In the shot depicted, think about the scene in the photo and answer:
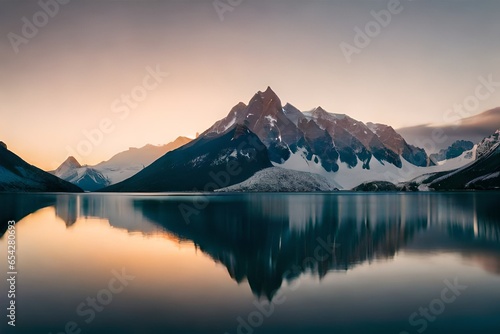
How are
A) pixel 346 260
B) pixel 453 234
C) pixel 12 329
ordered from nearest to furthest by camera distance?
1. pixel 12 329
2. pixel 346 260
3. pixel 453 234

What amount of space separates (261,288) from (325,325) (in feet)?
28.4

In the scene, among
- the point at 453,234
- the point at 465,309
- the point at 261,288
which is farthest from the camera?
the point at 453,234

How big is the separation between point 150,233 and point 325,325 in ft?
151

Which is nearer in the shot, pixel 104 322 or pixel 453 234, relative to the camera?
pixel 104 322

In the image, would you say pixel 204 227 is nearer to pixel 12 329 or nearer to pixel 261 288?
pixel 261 288

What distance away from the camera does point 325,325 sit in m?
21.2

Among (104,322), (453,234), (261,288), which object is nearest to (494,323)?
(261,288)

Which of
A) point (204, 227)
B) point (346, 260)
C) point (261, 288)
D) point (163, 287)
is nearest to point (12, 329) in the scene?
point (163, 287)

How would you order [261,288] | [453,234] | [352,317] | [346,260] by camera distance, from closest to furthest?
1. [352,317]
2. [261,288]
3. [346,260]
4. [453,234]

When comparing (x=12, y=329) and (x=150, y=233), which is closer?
(x=12, y=329)

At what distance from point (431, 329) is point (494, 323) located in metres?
3.73

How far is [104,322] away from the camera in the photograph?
71.8ft

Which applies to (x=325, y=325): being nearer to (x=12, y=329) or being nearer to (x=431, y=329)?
(x=431, y=329)

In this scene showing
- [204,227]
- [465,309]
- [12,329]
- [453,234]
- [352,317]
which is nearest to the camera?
[12,329]
